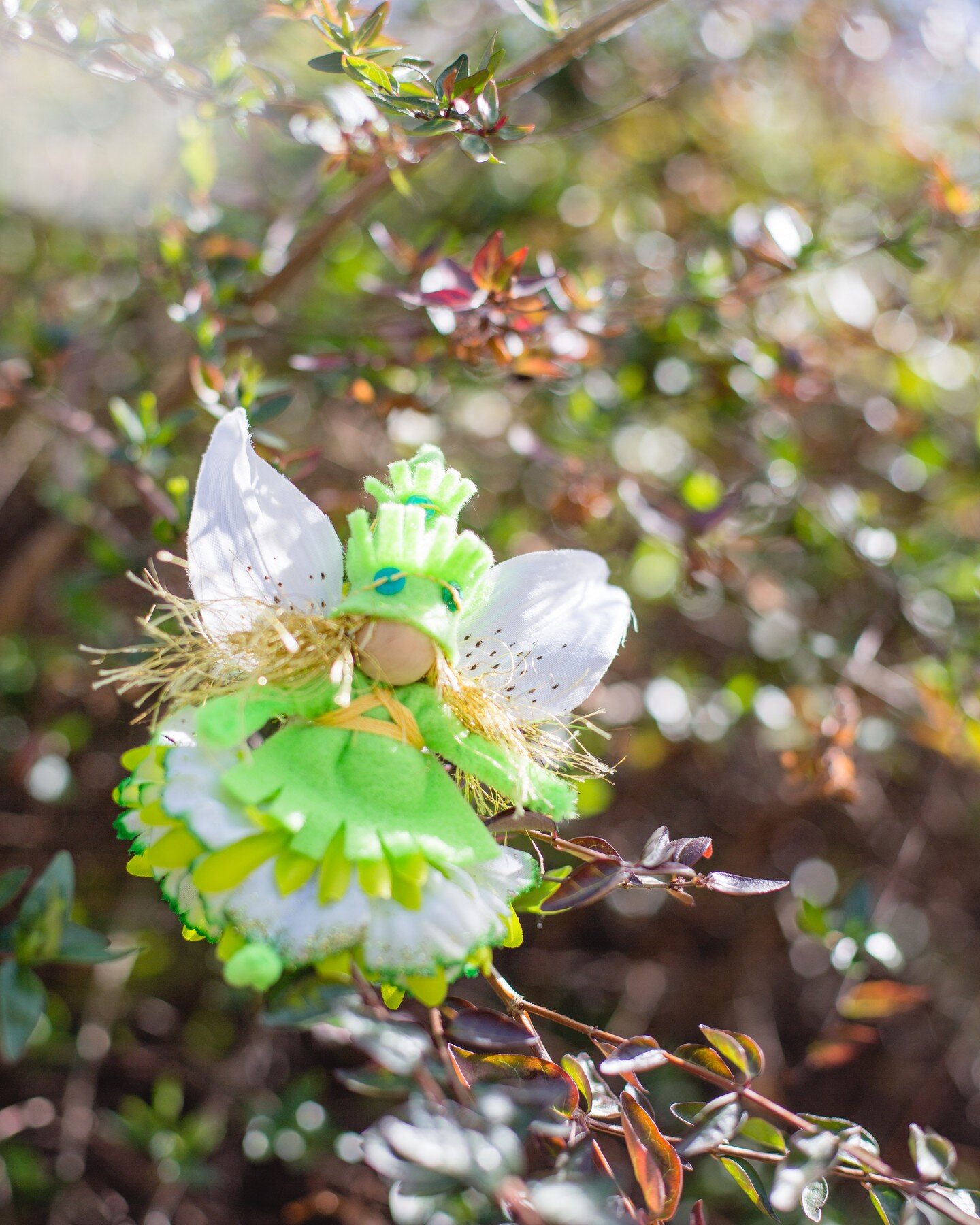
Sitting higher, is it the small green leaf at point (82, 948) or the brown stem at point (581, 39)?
the brown stem at point (581, 39)

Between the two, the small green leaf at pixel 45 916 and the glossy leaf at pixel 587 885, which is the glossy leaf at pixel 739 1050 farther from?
the small green leaf at pixel 45 916

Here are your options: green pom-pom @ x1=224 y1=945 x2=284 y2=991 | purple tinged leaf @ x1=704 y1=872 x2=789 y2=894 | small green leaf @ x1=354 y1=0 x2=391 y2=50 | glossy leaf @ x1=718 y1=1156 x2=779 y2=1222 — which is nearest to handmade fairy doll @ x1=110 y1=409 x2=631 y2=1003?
green pom-pom @ x1=224 y1=945 x2=284 y2=991

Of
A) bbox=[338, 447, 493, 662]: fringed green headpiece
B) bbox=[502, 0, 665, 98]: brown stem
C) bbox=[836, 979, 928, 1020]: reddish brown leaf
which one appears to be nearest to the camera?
bbox=[338, 447, 493, 662]: fringed green headpiece

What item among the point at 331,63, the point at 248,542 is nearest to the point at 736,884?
the point at 248,542

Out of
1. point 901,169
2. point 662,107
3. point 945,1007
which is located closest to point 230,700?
point 945,1007

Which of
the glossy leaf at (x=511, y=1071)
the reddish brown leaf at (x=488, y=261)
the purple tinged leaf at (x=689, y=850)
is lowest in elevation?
the glossy leaf at (x=511, y=1071)

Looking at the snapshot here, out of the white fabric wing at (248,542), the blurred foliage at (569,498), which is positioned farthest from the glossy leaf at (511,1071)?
the white fabric wing at (248,542)

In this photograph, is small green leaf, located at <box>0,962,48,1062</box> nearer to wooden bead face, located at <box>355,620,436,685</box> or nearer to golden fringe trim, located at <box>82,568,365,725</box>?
golden fringe trim, located at <box>82,568,365,725</box>

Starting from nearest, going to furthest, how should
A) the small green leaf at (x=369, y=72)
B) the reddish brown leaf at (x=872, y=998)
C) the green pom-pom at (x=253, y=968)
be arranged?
the green pom-pom at (x=253, y=968), the small green leaf at (x=369, y=72), the reddish brown leaf at (x=872, y=998)
